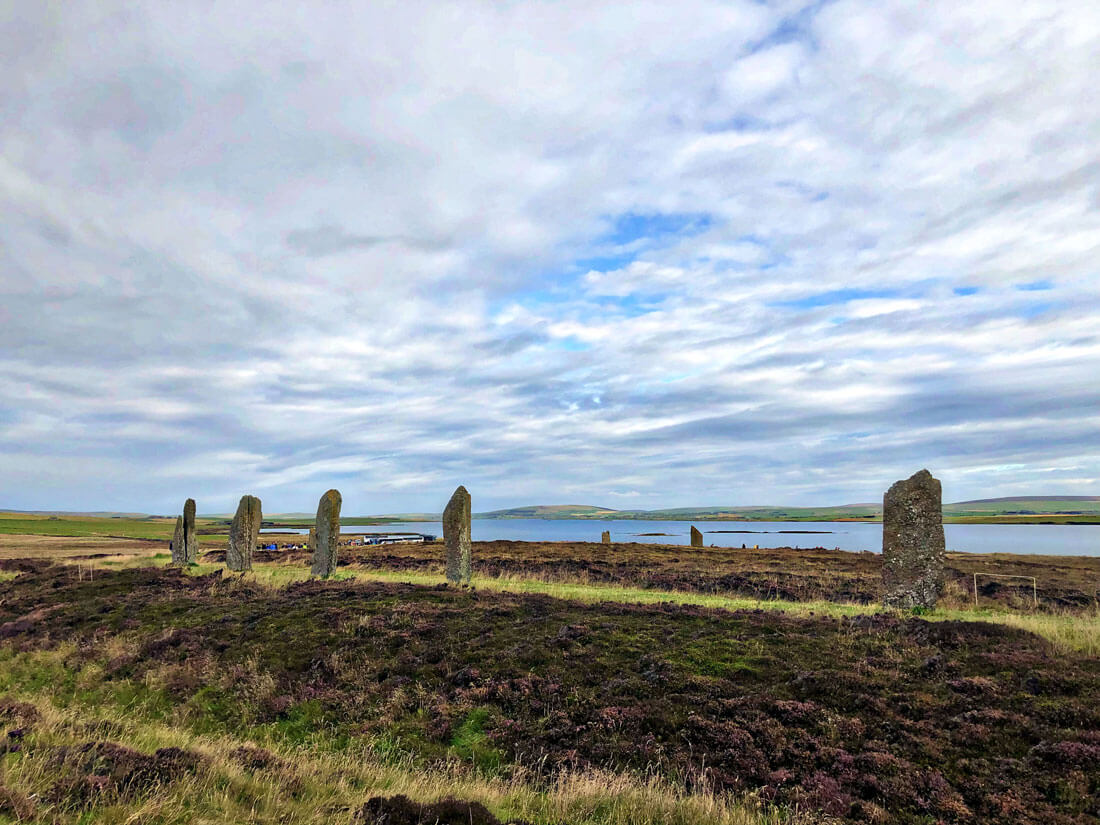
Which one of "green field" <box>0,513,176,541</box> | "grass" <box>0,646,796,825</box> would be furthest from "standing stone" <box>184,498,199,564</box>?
"green field" <box>0,513,176,541</box>

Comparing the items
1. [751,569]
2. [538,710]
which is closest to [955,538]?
[751,569]

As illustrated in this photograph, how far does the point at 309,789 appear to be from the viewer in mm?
7328

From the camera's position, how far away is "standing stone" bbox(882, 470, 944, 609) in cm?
1920

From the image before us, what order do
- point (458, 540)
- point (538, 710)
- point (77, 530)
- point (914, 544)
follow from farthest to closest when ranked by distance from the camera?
point (77, 530) → point (458, 540) → point (914, 544) → point (538, 710)

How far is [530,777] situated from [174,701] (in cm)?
906

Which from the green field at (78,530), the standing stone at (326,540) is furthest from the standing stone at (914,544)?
the green field at (78,530)

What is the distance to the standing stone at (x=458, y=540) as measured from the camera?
26.2 meters

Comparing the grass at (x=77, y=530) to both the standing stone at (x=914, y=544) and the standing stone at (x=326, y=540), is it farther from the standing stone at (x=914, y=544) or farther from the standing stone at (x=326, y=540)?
the standing stone at (x=914, y=544)

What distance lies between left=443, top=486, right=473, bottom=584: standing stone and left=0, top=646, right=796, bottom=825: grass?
49.4 feet

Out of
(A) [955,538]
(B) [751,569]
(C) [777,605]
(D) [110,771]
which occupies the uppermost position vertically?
(D) [110,771]

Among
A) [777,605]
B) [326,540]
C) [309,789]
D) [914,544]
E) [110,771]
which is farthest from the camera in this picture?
[326,540]

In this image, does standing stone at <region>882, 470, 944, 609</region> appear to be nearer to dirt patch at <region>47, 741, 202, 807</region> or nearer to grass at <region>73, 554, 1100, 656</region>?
grass at <region>73, 554, 1100, 656</region>

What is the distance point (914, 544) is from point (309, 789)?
19.0m

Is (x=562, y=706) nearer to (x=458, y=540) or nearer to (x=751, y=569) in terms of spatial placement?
(x=458, y=540)
